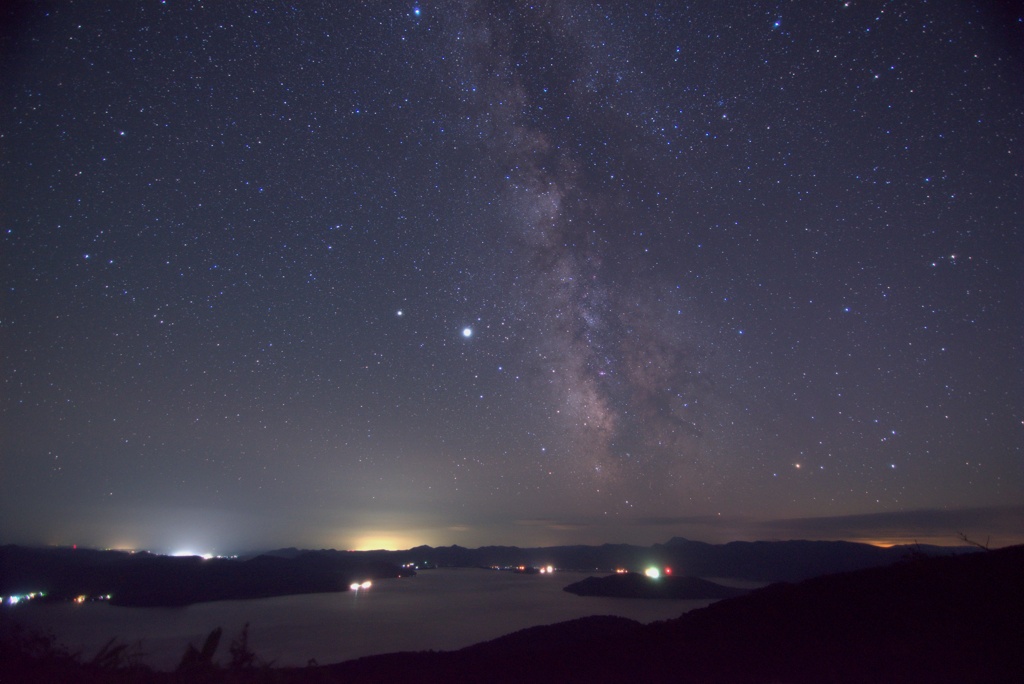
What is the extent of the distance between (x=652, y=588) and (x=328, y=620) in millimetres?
39909

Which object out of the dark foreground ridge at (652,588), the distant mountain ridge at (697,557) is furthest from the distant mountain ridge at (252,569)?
the dark foreground ridge at (652,588)

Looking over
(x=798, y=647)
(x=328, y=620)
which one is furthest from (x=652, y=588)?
(x=798, y=647)

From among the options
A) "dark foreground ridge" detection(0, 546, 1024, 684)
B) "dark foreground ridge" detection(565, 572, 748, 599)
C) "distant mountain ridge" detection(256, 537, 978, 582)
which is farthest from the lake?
"distant mountain ridge" detection(256, 537, 978, 582)

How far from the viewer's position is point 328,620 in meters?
42.8

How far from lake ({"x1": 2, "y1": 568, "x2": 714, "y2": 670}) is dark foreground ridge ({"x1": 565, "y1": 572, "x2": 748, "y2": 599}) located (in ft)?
9.51

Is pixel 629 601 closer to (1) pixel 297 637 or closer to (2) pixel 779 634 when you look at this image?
(1) pixel 297 637

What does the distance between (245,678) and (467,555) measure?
185 m

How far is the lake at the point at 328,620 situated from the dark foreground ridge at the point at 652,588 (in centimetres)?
290

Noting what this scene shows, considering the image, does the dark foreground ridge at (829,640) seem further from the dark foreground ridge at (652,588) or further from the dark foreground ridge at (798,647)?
the dark foreground ridge at (652,588)

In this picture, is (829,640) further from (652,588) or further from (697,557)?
(697,557)

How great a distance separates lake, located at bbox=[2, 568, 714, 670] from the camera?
2927 centimetres

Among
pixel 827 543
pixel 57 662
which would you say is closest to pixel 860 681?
pixel 57 662

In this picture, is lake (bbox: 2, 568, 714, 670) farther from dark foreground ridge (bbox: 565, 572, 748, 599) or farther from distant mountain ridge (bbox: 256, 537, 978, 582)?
distant mountain ridge (bbox: 256, 537, 978, 582)

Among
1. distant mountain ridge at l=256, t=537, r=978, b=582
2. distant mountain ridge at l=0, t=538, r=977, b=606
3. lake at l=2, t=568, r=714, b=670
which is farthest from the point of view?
distant mountain ridge at l=256, t=537, r=978, b=582
